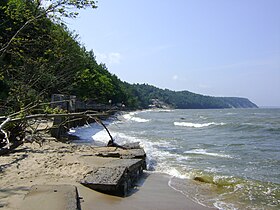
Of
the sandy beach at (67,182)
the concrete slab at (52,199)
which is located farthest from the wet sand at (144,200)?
the concrete slab at (52,199)

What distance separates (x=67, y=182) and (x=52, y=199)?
2.18m

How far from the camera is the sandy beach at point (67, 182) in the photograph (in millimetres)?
6809

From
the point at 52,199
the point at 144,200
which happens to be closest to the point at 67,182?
the point at 144,200

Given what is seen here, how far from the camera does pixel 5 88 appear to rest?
2406cm

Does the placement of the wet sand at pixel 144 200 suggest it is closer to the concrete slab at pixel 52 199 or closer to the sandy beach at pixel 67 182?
the sandy beach at pixel 67 182

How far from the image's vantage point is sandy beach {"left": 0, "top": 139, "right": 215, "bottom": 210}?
268 inches

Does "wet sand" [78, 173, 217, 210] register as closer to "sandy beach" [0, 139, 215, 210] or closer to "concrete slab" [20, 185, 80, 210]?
"sandy beach" [0, 139, 215, 210]

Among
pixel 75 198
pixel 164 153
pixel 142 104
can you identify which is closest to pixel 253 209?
pixel 75 198

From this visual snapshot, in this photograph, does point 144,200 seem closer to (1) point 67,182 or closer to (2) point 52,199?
(1) point 67,182

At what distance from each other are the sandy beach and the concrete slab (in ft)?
0.52

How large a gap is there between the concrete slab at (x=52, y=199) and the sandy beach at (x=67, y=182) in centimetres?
16

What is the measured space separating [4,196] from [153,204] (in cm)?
303

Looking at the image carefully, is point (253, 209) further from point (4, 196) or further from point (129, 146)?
point (129, 146)

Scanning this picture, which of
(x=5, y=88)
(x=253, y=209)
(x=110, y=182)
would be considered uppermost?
(x=5, y=88)
